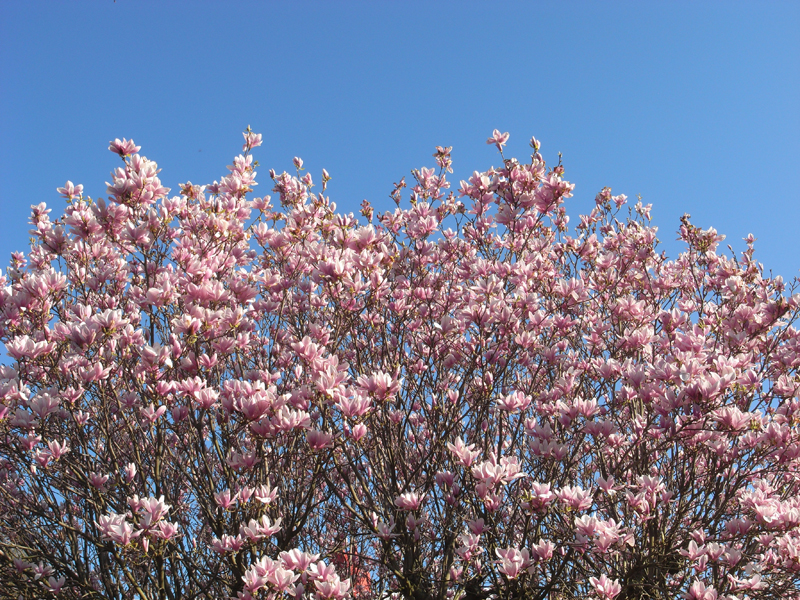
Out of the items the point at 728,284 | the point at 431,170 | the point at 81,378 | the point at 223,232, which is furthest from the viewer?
the point at 431,170

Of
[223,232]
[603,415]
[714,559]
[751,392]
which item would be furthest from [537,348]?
[223,232]

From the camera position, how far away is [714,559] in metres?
3.43

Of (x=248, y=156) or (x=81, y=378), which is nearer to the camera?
(x=81, y=378)

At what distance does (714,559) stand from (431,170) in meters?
4.32

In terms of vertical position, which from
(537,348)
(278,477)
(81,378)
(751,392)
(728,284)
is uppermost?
(728,284)

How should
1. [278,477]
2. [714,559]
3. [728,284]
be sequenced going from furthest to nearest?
[728,284], [278,477], [714,559]

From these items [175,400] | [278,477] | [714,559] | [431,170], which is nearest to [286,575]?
[278,477]

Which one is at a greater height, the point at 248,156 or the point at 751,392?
the point at 248,156

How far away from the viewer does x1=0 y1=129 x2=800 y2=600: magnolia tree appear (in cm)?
339

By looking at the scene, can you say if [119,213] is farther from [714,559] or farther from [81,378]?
[714,559]

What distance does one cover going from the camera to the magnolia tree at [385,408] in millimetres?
3391

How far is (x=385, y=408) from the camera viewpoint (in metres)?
4.22

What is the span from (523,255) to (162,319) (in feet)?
11.6

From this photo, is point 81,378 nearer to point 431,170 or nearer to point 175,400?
point 175,400
